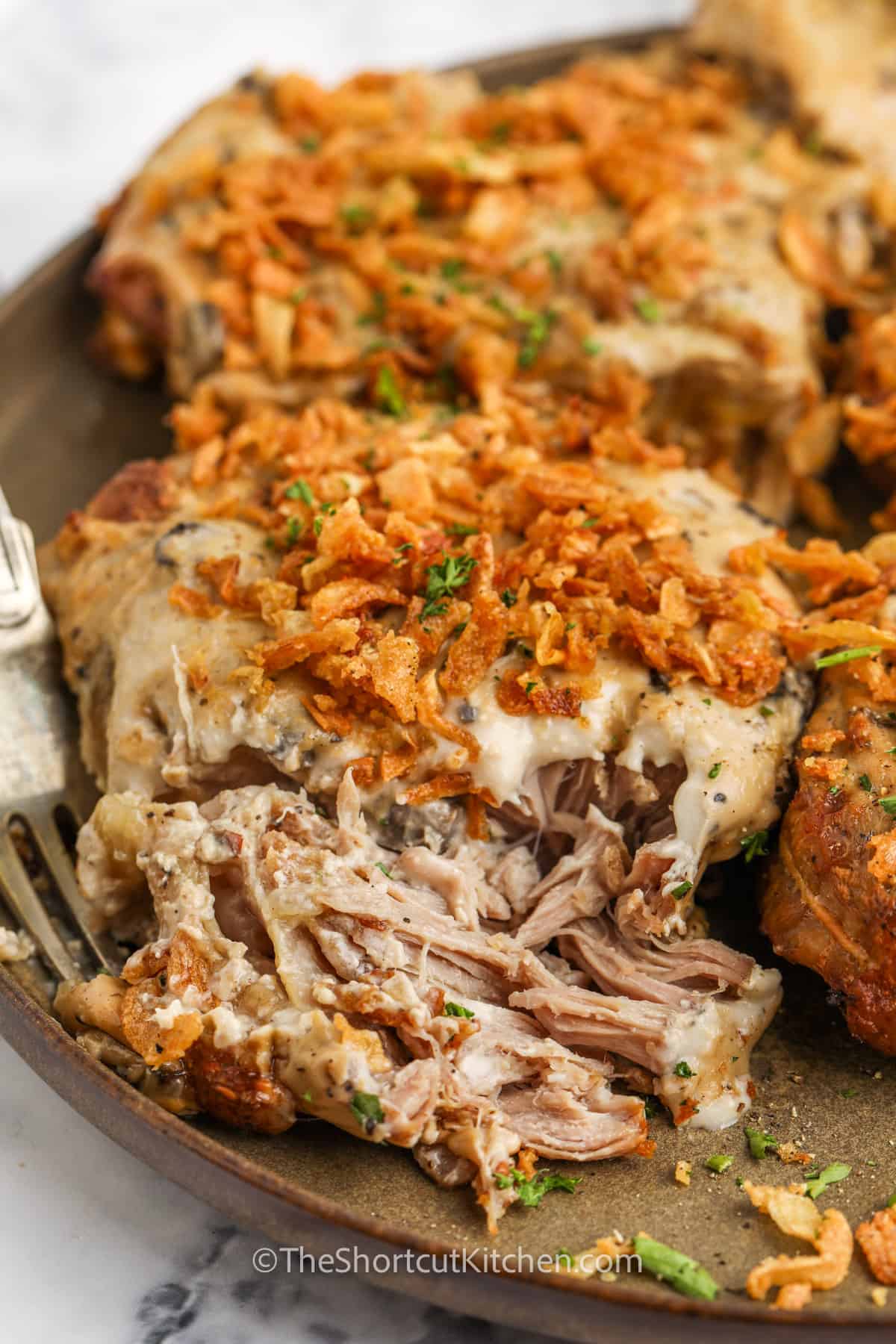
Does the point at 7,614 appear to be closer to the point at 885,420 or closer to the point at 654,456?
the point at 654,456

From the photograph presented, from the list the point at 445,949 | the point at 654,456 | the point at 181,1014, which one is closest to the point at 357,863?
the point at 445,949

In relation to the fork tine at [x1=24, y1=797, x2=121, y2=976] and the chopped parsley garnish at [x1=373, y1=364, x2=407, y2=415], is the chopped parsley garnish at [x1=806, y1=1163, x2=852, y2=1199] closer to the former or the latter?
the fork tine at [x1=24, y1=797, x2=121, y2=976]

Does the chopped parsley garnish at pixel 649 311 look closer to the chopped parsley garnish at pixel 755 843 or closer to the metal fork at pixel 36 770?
the chopped parsley garnish at pixel 755 843

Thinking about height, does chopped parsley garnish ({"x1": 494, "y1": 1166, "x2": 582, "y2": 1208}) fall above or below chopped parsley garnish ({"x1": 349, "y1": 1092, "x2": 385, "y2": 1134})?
below

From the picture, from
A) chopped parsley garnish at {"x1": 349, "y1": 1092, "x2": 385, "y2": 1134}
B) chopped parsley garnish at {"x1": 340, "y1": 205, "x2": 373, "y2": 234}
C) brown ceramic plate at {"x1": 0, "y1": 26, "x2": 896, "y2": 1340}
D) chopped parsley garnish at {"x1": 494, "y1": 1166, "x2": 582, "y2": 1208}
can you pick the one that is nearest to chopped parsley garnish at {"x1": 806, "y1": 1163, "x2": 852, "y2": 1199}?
brown ceramic plate at {"x1": 0, "y1": 26, "x2": 896, "y2": 1340}

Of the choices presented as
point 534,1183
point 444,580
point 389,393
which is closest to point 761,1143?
point 534,1183

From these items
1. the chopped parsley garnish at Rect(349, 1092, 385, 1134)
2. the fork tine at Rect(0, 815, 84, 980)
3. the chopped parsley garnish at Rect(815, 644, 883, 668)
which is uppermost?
the chopped parsley garnish at Rect(815, 644, 883, 668)
